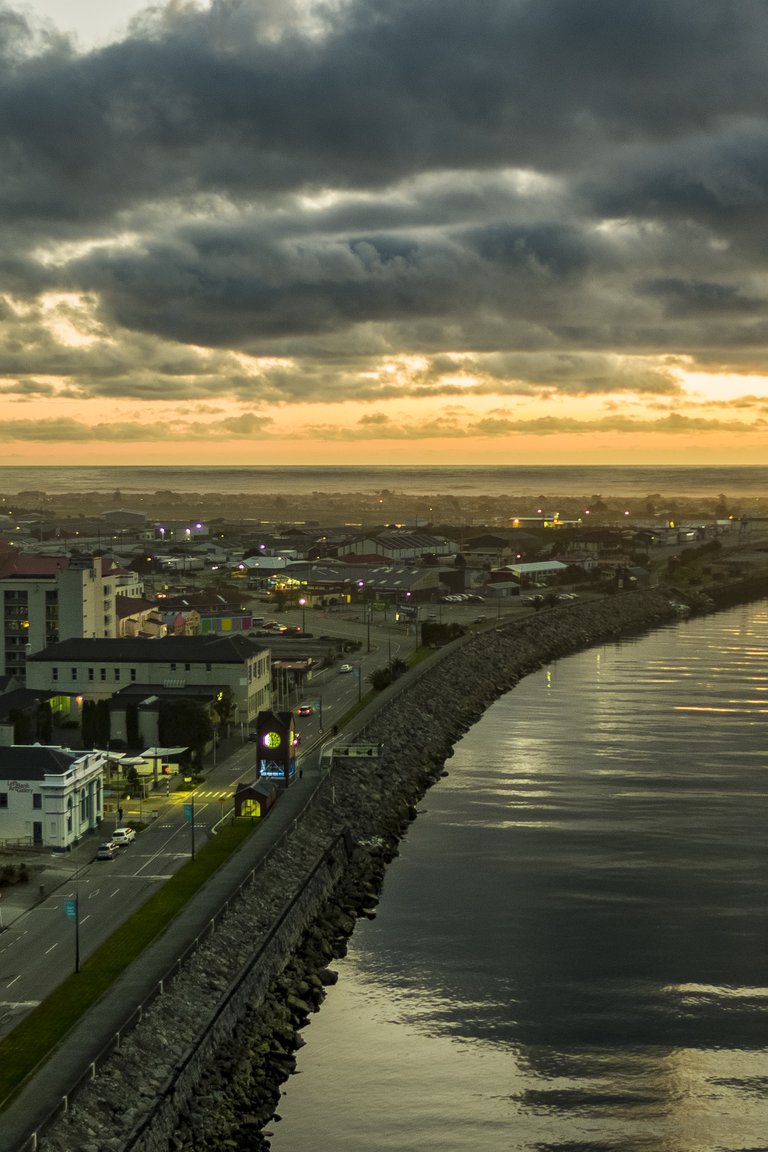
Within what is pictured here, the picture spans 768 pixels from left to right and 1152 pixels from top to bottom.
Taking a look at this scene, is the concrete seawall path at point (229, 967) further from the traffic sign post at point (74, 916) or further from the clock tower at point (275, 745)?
the traffic sign post at point (74, 916)

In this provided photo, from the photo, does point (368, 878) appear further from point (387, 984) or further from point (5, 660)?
point (5, 660)

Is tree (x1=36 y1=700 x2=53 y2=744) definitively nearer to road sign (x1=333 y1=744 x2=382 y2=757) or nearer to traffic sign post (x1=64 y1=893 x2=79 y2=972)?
road sign (x1=333 y1=744 x2=382 y2=757)

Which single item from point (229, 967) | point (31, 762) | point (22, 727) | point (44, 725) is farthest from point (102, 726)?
point (229, 967)

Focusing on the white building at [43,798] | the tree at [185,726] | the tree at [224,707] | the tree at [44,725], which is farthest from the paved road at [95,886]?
the tree at [44,725]

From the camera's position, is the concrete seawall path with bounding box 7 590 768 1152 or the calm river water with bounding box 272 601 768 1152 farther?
the calm river water with bounding box 272 601 768 1152

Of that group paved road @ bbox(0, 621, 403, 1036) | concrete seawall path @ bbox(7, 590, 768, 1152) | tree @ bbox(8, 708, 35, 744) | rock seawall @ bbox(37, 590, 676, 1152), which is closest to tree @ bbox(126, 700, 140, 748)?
paved road @ bbox(0, 621, 403, 1036)

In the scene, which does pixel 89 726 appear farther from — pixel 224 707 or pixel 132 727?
pixel 224 707
